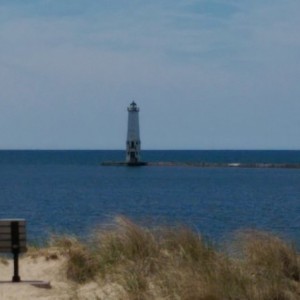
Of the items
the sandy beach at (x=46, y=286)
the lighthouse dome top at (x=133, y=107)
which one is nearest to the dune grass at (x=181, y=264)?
the sandy beach at (x=46, y=286)

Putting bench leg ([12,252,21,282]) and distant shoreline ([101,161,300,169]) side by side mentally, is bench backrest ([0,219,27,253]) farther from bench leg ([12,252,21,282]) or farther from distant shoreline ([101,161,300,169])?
distant shoreline ([101,161,300,169])

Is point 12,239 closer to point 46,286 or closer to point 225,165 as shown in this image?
point 46,286

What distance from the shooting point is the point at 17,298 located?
10.0 metres

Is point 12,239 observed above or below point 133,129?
below

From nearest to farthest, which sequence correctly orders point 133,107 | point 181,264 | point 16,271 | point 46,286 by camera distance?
point 181,264
point 46,286
point 16,271
point 133,107

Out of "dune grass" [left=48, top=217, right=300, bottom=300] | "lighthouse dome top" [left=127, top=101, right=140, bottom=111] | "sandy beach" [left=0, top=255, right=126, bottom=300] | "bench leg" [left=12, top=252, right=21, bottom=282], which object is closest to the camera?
"dune grass" [left=48, top=217, right=300, bottom=300]

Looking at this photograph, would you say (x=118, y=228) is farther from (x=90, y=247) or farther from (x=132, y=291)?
(x=132, y=291)

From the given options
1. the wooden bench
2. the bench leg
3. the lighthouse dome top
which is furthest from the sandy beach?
the lighthouse dome top

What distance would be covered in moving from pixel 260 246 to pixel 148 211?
3615cm

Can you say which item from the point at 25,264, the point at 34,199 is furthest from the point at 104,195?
the point at 25,264

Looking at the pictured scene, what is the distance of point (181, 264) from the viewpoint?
10.3 metres

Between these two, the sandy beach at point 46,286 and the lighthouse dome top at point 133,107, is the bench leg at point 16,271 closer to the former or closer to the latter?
the sandy beach at point 46,286

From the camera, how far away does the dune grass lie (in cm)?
912

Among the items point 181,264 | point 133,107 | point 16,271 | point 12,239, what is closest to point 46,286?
point 16,271
